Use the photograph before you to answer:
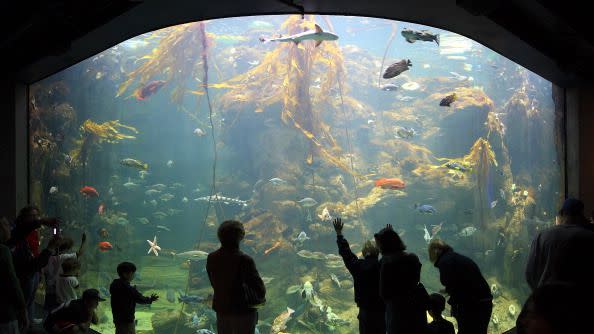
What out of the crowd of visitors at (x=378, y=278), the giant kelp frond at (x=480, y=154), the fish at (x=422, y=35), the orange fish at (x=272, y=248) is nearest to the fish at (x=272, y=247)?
the orange fish at (x=272, y=248)

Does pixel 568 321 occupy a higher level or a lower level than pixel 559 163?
lower

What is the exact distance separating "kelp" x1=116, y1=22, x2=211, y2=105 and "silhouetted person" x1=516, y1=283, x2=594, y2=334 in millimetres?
19367

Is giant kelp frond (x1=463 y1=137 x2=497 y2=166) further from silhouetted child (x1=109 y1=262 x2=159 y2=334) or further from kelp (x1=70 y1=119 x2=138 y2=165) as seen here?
silhouetted child (x1=109 y1=262 x2=159 y2=334)

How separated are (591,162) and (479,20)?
2.86 m

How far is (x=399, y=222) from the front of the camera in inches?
884

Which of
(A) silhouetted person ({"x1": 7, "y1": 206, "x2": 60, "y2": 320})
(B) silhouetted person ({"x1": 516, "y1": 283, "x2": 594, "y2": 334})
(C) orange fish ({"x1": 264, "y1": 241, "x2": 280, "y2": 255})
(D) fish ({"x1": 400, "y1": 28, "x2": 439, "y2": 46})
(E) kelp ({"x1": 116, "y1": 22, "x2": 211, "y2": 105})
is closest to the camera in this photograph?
(B) silhouetted person ({"x1": 516, "y1": 283, "x2": 594, "y2": 334})

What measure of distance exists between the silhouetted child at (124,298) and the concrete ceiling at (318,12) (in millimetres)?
2757

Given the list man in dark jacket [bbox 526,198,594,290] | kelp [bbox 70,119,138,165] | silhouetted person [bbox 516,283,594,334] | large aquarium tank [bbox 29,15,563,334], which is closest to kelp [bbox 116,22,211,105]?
large aquarium tank [bbox 29,15,563,334]

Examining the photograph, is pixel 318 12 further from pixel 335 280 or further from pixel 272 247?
pixel 272 247

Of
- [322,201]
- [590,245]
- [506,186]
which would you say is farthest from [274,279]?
[590,245]

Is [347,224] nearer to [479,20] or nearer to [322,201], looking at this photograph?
[322,201]

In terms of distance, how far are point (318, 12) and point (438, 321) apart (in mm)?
3991

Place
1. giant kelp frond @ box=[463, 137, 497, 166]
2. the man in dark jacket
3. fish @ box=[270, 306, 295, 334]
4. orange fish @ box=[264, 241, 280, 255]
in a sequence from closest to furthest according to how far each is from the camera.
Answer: the man in dark jacket < fish @ box=[270, 306, 295, 334] < orange fish @ box=[264, 241, 280, 255] < giant kelp frond @ box=[463, 137, 497, 166]

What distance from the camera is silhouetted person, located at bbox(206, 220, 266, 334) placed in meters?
3.59
